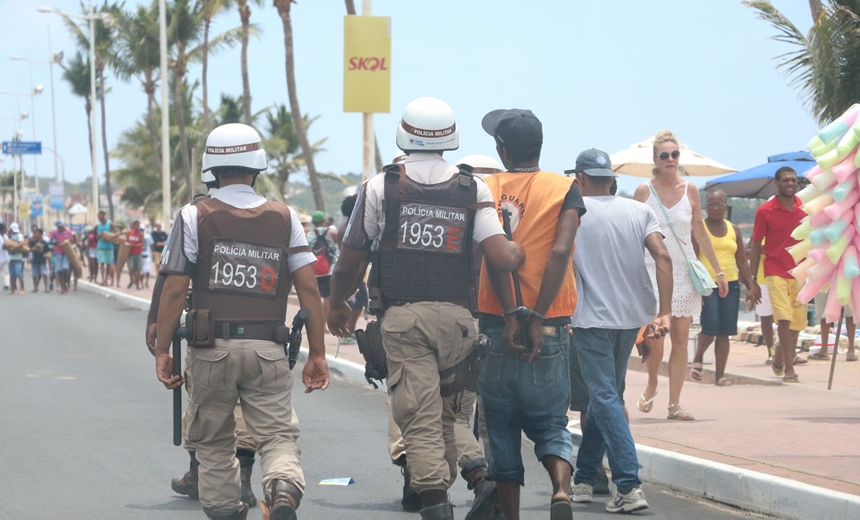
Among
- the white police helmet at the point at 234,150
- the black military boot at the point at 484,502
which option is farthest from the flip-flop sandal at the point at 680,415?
the white police helmet at the point at 234,150

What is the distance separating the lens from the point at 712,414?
8531 millimetres

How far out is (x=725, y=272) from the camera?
33.2ft

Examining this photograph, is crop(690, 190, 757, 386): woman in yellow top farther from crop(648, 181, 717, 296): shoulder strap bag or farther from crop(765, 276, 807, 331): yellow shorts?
crop(648, 181, 717, 296): shoulder strap bag

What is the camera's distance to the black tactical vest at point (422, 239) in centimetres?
488

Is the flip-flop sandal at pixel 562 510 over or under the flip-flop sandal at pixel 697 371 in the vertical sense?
over

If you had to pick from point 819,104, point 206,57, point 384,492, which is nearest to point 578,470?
point 384,492

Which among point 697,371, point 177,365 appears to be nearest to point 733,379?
point 697,371

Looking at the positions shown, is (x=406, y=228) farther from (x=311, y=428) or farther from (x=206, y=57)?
(x=206, y=57)

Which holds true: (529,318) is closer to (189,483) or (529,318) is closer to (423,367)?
(423,367)

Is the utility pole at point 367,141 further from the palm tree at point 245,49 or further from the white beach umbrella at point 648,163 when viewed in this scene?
the palm tree at point 245,49

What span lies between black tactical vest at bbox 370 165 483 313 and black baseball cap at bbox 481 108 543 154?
306 millimetres

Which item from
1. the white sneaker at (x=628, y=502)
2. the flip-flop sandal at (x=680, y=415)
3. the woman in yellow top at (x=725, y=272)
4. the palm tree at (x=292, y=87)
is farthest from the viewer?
the palm tree at (x=292, y=87)

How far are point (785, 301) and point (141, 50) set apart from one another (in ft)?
143

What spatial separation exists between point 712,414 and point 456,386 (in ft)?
13.7
